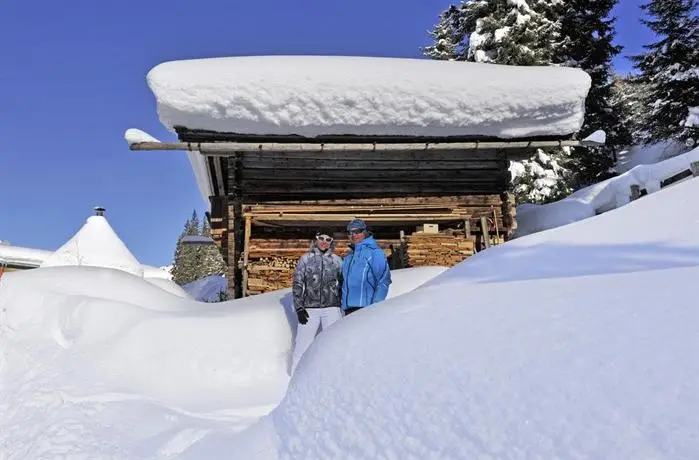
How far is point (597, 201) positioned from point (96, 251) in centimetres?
2048

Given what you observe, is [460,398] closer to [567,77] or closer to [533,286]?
[533,286]

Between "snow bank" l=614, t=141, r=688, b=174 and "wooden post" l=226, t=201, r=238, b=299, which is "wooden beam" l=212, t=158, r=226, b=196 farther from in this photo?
"snow bank" l=614, t=141, r=688, b=174

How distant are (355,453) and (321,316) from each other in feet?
10.2

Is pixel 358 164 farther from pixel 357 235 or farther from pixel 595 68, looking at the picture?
pixel 595 68

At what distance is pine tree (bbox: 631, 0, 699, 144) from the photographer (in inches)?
752

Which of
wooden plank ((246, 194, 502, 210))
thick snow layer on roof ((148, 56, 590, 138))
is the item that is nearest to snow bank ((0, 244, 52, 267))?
wooden plank ((246, 194, 502, 210))

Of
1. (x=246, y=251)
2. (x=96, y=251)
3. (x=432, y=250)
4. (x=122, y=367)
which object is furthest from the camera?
(x=96, y=251)

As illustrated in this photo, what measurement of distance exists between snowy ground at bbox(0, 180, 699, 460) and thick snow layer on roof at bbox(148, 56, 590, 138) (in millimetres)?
2815

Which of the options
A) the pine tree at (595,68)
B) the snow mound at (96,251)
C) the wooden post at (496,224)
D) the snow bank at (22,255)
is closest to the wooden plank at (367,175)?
the wooden post at (496,224)

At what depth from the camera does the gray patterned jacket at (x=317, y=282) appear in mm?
5312

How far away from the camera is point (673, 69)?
1944cm

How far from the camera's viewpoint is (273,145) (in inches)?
320

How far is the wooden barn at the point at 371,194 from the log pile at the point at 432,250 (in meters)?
0.03

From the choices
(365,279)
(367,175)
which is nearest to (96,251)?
(367,175)
